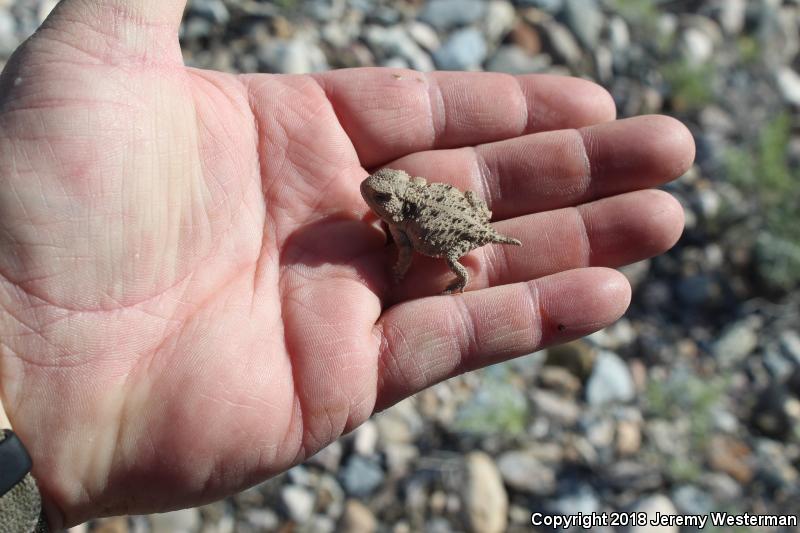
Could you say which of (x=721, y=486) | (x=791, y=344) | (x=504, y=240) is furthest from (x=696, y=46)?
(x=504, y=240)

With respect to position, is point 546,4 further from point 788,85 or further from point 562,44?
point 788,85

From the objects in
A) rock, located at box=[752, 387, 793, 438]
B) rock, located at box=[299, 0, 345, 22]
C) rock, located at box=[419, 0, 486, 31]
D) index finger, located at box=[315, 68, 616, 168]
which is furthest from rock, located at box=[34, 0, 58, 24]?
rock, located at box=[752, 387, 793, 438]

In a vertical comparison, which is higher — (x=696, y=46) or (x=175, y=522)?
(x=696, y=46)

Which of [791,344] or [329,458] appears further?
[791,344]

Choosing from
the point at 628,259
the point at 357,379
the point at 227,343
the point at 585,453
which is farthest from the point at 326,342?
the point at 585,453

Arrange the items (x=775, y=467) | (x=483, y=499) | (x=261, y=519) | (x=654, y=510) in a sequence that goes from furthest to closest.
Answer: (x=775, y=467) → (x=654, y=510) → (x=483, y=499) → (x=261, y=519)

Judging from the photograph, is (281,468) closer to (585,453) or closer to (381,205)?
(381,205)
